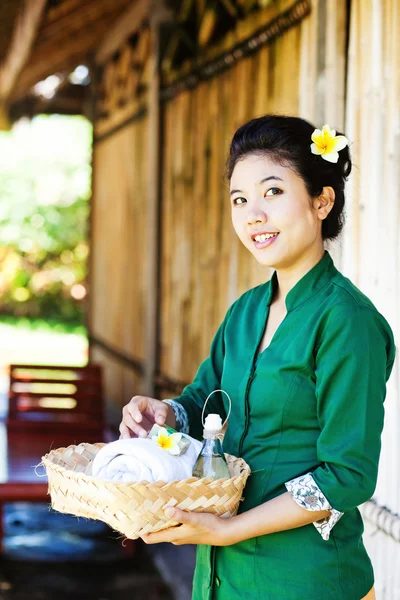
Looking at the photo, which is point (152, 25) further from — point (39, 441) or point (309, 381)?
point (309, 381)

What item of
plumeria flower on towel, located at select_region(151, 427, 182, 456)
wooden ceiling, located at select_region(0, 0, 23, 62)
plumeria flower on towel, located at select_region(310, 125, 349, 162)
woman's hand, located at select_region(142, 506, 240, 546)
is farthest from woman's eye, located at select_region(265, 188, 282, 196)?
wooden ceiling, located at select_region(0, 0, 23, 62)

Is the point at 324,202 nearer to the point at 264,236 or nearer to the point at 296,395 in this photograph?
the point at 264,236

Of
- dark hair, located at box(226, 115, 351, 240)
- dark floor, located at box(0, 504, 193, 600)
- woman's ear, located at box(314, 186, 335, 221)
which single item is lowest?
dark floor, located at box(0, 504, 193, 600)

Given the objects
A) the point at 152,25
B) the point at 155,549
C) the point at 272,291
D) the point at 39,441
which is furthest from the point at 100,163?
the point at 272,291

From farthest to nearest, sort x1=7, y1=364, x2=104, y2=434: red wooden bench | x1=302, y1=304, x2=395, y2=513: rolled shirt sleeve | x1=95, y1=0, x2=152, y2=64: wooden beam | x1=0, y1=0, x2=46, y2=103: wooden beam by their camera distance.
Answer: x1=95, y1=0, x2=152, y2=64: wooden beam
x1=7, y1=364, x2=104, y2=434: red wooden bench
x1=0, y1=0, x2=46, y2=103: wooden beam
x1=302, y1=304, x2=395, y2=513: rolled shirt sleeve

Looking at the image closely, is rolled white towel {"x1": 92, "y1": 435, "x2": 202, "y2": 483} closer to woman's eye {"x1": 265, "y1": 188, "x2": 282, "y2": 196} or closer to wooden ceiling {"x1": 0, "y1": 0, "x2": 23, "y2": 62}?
woman's eye {"x1": 265, "y1": 188, "x2": 282, "y2": 196}

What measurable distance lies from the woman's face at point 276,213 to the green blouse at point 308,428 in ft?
0.25

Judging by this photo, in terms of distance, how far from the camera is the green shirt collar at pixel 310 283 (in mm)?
1860

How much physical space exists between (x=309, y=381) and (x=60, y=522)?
4.48m

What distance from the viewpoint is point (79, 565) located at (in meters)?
5.13

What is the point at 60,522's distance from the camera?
5922mm

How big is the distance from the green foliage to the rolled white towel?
14.3 m

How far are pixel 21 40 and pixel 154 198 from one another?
1393 millimetres

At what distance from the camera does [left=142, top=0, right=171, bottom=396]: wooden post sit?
19.3ft
